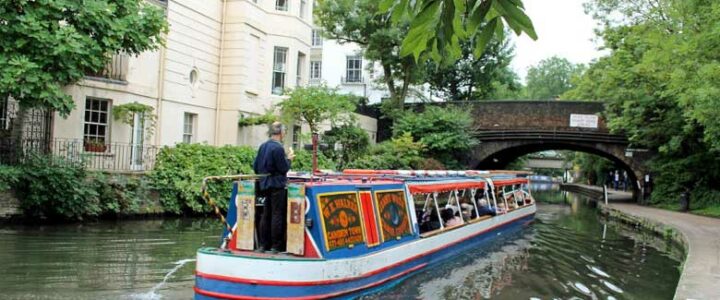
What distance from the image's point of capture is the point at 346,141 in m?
24.1

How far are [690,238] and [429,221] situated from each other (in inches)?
253

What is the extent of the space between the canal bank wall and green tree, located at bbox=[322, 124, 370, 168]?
380 inches

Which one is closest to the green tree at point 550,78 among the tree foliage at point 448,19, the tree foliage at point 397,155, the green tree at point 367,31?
the green tree at point 367,31

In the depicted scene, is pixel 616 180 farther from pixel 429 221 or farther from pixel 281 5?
pixel 429 221

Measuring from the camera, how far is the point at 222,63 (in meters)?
20.1

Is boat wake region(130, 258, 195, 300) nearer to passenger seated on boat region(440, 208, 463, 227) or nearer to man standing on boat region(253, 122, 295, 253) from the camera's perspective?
man standing on boat region(253, 122, 295, 253)

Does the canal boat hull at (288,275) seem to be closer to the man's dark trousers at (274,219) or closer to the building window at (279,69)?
the man's dark trousers at (274,219)

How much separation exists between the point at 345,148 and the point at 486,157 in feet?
27.3

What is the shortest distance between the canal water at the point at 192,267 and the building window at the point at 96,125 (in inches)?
97.9

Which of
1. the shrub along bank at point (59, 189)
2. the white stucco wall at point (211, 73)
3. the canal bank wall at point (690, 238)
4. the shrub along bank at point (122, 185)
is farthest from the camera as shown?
the white stucco wall at point (211, 73)

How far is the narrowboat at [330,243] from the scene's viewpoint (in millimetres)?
7328

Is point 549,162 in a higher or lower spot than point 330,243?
higher

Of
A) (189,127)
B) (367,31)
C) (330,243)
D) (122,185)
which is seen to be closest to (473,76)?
(367,31)

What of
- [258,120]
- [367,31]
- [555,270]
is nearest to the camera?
[555,270]
